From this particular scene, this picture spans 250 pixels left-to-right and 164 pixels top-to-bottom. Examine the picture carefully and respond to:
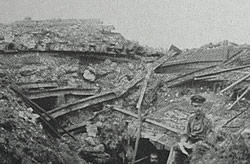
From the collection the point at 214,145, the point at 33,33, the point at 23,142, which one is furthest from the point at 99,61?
the point at 214,145

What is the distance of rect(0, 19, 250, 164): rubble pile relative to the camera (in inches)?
241

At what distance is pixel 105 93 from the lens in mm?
9344

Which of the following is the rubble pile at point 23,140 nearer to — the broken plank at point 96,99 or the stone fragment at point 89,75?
the broken plank at point 96,99

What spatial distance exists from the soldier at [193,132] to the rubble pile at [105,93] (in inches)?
11.2

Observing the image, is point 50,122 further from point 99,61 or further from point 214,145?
point 214,145

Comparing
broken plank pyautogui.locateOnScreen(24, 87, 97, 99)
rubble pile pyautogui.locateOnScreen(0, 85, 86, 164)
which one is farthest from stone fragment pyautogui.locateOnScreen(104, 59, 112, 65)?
rubble pile pyautogui.locateOnScreen(0, 85, 86, 164)

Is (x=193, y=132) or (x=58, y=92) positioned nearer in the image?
(x=193, y=132)

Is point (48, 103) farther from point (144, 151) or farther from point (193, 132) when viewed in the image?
point (193, 132)

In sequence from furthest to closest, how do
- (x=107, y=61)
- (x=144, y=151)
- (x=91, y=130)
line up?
(x=107, y=61), (x=91, y=130), (x=144, y=151)

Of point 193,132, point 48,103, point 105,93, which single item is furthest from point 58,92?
point 193,132

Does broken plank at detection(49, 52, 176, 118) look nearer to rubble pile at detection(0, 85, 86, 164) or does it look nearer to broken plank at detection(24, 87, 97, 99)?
broken plank at detection(24, 87, 97, 99)

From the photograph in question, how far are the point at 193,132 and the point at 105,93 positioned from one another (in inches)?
154

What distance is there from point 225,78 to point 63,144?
15.1ft

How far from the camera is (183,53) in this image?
38.9ft
